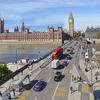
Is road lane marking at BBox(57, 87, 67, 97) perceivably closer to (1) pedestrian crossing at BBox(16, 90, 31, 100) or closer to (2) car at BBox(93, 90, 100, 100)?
(1) pedestrian crossing at BBox(16, 90, 31, 100)

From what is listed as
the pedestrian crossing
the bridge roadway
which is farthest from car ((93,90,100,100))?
the pedestrian crossing

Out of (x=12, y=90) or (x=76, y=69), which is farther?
(x=76, y=69)

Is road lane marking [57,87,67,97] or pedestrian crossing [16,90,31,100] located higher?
pedestrian crossing [16,90,31,100]

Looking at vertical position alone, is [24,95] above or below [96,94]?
above

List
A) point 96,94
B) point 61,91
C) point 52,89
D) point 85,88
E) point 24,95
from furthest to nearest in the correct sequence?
1. point 85,88
2. point 52,89
3. point 96,94
4. point 61,91
5. point 24,95

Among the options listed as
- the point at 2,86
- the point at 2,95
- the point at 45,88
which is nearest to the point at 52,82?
the point at 45,88

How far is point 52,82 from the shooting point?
155 ft

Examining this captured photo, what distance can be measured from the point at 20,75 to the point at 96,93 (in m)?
15.2

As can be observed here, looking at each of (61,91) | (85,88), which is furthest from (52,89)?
(85,88)

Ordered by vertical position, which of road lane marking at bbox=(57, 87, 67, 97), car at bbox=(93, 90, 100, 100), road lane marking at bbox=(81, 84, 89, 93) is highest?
road lane marking at bbox=(81, 84, 89, 93)

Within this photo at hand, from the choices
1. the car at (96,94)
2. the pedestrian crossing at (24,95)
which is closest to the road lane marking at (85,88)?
the car at (96,94)

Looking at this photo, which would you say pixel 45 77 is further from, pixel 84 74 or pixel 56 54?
pixel 56 54

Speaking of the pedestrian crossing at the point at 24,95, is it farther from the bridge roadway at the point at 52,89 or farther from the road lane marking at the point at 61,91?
the road lane marking at the point at 61,91

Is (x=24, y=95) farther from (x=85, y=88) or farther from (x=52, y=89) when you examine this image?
(x=85, y=88)
